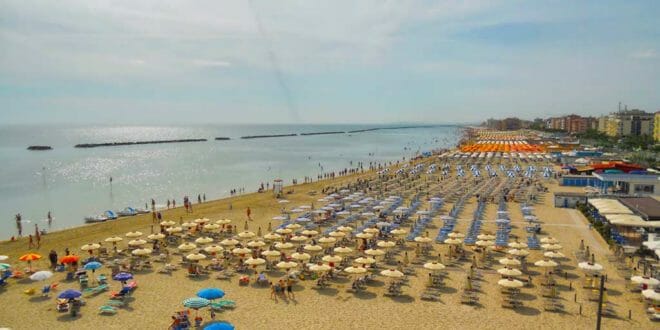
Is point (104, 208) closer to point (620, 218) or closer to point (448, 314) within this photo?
point (448, 314)

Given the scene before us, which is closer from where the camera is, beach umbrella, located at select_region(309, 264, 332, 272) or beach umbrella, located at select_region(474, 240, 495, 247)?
beach umbrella, located at select_region(309, 264, 332, 272)

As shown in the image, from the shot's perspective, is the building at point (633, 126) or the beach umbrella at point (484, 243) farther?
the building at point (633, 126)

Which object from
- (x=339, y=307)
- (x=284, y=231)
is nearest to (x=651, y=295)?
(x=339, y=307)

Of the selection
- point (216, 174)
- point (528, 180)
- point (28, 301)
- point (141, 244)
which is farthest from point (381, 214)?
point (216, 174)

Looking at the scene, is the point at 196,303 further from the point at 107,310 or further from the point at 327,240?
the point at 327,240

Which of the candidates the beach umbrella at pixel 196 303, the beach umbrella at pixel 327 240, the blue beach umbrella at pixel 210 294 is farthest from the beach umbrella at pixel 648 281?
the beach umbrella at pixel 196 303

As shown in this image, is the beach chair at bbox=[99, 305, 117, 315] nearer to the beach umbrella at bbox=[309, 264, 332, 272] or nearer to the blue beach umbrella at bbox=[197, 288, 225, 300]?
the blue beach umbrella at bbox=[197, 288, 225, 300]

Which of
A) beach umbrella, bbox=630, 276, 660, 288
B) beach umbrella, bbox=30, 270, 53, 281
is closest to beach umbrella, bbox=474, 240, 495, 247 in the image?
beach umbrella, bbox=630, 276, 660, 288

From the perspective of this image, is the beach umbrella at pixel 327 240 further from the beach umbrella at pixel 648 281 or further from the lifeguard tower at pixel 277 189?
the lifeguard tower at pixel 277 189

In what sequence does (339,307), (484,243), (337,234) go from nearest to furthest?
(339,307) < (484,243) < (337,234)

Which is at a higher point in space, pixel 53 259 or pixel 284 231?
pixel 284 231

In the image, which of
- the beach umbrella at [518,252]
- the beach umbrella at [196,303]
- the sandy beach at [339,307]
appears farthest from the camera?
the beach umbrella at [518,252]
